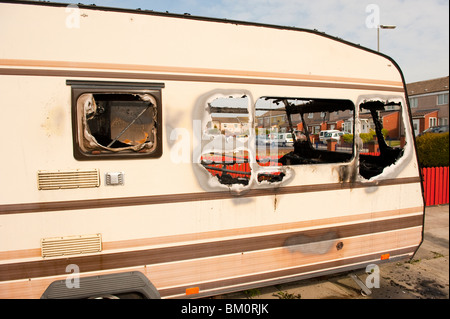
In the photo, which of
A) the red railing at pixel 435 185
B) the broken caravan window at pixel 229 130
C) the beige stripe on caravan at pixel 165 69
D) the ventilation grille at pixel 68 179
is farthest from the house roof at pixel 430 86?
the ventilation grille at pixel 68 179

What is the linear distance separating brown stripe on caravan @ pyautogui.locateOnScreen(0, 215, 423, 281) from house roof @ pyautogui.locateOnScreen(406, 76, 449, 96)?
4456 centimetres

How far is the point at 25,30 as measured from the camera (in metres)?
2.27

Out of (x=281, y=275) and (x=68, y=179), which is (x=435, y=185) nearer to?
(x=281, y=275)

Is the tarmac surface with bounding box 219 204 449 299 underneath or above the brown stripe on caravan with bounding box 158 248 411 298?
underneath

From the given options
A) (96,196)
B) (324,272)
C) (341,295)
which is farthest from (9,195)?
(341,295)

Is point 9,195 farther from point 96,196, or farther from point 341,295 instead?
point 341,295

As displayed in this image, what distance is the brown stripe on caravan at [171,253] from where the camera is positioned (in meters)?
2.31

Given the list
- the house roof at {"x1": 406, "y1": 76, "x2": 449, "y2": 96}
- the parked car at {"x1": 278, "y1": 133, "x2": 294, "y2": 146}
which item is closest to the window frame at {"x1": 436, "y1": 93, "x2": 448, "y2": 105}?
the house roof at {"x1": 406, "y1": 76, "x2": 449, "y2": 96}

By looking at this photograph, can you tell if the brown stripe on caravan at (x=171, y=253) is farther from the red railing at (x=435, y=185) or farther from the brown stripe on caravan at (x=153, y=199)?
the red railing at (x=435, y=185)

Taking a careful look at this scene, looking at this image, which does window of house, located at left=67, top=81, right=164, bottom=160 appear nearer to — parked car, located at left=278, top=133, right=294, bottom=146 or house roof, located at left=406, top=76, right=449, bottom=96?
parked car, located at left=278, top=133, right=294, bottom=146

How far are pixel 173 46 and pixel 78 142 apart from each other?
1247 millimetres

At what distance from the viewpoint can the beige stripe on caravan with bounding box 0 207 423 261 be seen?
2.30m

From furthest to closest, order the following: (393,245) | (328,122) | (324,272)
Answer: (328,122) → (393,245) → (324,272)

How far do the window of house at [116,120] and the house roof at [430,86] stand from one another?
46.1m
